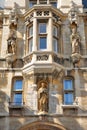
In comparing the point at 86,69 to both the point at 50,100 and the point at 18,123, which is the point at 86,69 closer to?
the point at 50,100

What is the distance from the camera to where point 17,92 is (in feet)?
56.3

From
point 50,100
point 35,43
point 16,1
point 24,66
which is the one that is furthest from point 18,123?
point 16,1

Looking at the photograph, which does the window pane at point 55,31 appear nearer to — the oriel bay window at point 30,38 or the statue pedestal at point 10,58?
the oriel bay window at point 30,38

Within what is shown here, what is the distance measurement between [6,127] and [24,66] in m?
3.55

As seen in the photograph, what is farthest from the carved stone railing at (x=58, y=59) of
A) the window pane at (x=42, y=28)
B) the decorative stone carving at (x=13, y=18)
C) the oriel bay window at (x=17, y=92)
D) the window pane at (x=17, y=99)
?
the decorative stone carving at (x=13, y=18)

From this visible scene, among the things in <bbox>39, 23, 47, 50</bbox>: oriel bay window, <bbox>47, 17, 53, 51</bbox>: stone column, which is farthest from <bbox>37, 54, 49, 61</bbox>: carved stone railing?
<bbox>39, 23, 47, 50</bbox>: oriel bay window

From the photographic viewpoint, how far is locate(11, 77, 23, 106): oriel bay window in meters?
16.8

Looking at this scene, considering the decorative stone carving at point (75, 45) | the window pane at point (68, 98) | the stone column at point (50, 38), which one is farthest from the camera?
the decorative stone carving at point (75, 45)

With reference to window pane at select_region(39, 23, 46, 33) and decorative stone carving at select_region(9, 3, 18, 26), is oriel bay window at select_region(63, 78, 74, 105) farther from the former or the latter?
decorative stone carving at select_region(9, 3, 18, 26)

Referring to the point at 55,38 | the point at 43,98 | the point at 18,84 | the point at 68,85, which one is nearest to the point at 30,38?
the point at 55,38

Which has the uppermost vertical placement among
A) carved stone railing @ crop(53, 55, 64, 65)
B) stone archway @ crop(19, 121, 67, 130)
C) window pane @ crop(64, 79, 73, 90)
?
carved stone railing @ crop(53, 55, 64, 65)

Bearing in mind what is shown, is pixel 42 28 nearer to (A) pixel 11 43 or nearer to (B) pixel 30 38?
(B) pixel 30 38

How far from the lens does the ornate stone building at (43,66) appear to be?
1612cm

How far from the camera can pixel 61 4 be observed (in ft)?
66.8
